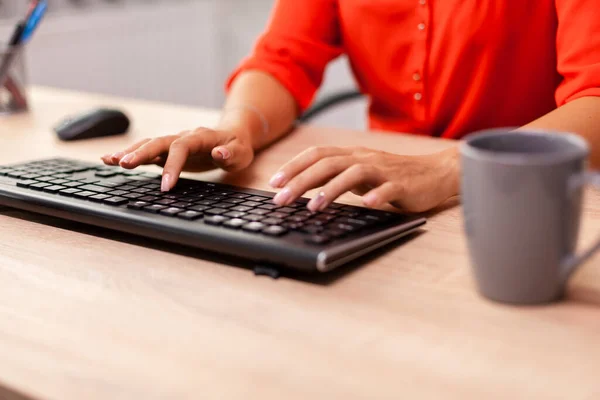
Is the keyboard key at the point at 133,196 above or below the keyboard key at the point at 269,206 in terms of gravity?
above

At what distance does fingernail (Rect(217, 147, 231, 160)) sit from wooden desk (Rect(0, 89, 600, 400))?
187 millimetres

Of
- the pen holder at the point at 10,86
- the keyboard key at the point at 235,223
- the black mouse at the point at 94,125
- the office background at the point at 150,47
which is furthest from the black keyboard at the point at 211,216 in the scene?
the office background at the point at 150,47

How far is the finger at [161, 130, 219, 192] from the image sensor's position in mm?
753

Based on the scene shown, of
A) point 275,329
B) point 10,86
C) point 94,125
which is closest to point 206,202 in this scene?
point 275,329

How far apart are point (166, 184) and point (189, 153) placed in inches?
3.2

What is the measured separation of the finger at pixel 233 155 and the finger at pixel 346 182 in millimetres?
210

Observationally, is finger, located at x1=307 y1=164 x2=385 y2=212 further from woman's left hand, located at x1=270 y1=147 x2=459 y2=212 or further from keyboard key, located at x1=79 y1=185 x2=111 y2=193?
keyboard key, located at x1=79 y1=185 x2=111 y2=193

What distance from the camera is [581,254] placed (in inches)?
19.4

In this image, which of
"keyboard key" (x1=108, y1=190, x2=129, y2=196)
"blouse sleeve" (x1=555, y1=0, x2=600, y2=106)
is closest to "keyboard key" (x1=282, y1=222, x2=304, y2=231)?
"keyboard key" (x1=108, y1=190, x2=129, y2=196)

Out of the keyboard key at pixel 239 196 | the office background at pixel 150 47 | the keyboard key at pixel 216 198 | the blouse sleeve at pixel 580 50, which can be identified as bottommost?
the office background at pixel 150 47

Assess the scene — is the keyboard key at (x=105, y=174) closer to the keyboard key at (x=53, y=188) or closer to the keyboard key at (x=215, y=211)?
the keyboard key at (x=53, y=188)

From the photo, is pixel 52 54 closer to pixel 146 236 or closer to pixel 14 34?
pixel 14 34

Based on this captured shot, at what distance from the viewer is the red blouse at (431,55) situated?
3.47 feet

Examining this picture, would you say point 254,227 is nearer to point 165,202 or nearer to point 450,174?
point 165,202
